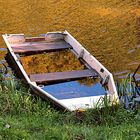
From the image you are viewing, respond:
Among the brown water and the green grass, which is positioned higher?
the brown water

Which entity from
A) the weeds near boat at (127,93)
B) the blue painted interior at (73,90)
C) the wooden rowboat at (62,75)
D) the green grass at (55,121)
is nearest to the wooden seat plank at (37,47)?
the wooden rowboat at (62,75)

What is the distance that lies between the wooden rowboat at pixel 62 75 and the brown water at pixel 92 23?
718mm

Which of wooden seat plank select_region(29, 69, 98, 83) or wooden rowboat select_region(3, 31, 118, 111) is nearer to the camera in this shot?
wooden rowboat select_region(3, 31, 118, 111)

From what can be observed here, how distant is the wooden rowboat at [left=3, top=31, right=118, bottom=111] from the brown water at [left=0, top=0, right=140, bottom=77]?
2.36ft

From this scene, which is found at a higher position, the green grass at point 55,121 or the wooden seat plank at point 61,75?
the wooden seat plank at point 61,75

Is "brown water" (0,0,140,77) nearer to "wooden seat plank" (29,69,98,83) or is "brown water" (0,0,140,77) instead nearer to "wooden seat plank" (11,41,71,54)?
"wooden seat plank" (11,41,71,54)

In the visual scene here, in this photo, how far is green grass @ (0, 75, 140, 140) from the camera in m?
6.11

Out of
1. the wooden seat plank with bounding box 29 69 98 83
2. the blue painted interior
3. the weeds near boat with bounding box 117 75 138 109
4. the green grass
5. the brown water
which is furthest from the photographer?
the brown water

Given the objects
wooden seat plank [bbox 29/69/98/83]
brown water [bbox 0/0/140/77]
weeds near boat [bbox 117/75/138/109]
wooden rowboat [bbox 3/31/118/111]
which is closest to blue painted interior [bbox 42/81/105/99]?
wooden rowboat [bbox 3/31/118/111]

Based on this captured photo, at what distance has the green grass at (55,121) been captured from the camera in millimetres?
6113

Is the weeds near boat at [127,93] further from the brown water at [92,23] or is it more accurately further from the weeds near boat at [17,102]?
the brown water at [92,23]

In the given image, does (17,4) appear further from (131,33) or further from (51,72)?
(51,72)

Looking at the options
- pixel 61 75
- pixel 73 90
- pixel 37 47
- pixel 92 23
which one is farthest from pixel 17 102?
pixel 92 23

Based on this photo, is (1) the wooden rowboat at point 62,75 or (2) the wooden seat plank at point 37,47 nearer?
(1) the wooden rowboat at point 62,75
